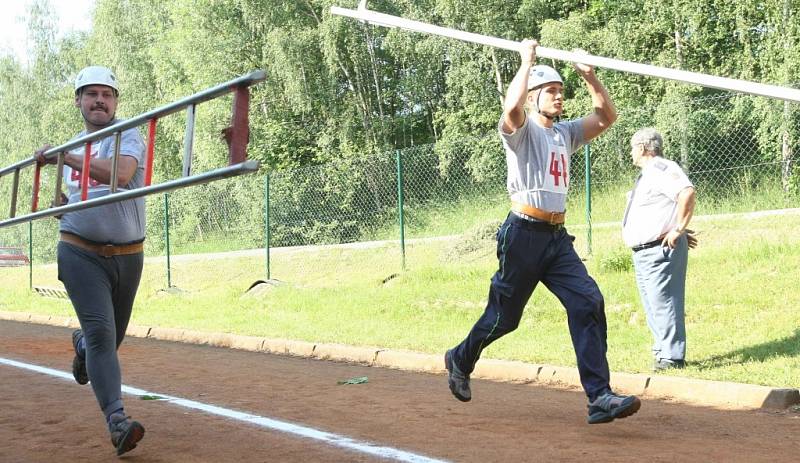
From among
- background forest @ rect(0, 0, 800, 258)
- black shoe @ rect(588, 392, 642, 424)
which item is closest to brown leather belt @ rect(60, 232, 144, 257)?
black shoe @ rect(588, 392, 642, 424)

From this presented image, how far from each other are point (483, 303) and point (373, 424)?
720cm

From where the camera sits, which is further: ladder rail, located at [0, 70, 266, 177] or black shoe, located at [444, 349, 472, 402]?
black shoe, located at [444, 349, 472, 402]

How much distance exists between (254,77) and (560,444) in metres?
2.63

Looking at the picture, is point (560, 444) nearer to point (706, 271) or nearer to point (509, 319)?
point (509, 319)

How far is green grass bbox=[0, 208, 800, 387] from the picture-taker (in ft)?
30.3

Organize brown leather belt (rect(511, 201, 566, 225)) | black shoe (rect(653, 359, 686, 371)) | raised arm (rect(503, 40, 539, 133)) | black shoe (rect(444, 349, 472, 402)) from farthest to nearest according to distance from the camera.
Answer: black shoe (rect(653, 359, 686, 371)) < black shoe (rect(444, 349, 472, 402)) < brown leather belt (rect(511, 201, 566, 225)) < raised arm (rect(503, 40, 539, 133))

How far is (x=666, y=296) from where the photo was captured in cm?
848

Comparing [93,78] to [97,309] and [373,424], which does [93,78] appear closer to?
[97,309]

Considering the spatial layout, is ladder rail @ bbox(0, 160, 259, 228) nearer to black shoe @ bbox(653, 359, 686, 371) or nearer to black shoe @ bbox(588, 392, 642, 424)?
black shoe @ bbox(588, 392, 642, 424)

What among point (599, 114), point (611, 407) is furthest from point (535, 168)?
point (611, 407)

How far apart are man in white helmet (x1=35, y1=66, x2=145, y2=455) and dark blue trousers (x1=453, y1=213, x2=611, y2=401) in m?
2.14

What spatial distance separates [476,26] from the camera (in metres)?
34.9

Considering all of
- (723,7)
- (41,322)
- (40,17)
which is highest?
(40,17)

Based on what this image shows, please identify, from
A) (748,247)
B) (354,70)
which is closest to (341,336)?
(748,247)
